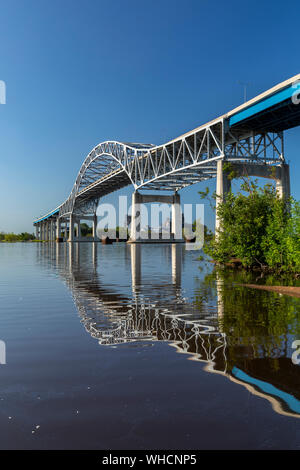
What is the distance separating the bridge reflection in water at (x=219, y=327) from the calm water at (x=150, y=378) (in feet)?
0.07

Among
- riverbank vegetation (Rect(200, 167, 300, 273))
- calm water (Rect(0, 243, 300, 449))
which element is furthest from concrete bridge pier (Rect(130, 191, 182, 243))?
calm water (Rect(0, 243, 300, 449))

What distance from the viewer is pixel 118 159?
96312 millimetres

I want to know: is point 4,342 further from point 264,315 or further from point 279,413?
point 264,315

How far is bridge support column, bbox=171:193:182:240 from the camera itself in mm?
92250

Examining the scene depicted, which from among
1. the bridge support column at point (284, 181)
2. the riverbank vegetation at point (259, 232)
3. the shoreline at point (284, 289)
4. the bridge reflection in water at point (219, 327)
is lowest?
the shoreline at point (284, 289)

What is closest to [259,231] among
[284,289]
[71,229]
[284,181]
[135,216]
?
[284,289]

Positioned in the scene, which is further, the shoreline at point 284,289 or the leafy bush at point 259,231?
the leafy bush at point 259,231

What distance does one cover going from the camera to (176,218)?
3676 inches

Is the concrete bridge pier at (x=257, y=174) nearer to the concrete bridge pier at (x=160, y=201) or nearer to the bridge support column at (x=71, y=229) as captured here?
the concrete bridge pier at (x=160, y=201)

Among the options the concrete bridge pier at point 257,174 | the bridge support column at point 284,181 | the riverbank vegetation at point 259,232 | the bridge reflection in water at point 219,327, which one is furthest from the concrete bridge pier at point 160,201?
the bridge reflection in water at point 219,327

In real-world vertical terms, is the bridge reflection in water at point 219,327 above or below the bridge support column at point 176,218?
below

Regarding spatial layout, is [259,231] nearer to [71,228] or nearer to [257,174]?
[257,174]

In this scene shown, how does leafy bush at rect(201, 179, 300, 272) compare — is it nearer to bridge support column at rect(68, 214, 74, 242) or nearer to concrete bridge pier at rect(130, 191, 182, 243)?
concrete bridge pier at rect(130, 191, 182, 243)

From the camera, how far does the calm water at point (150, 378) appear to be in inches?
121
